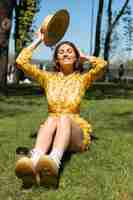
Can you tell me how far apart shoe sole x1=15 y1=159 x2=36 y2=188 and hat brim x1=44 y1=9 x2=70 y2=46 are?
246 centimetres

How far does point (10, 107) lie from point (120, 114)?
2785 millimetres

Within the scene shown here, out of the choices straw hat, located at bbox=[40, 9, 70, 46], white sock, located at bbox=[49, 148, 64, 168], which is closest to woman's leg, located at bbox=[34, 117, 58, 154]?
white sock, located at bbox=[49, 148, 64, 168]

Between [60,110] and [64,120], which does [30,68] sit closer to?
[60,110]

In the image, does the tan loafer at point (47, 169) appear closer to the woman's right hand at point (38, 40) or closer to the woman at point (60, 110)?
the woman at point (60, 110)

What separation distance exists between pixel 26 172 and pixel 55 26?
276 centimetres

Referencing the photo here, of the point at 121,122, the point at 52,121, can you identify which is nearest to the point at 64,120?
the point at 52,121

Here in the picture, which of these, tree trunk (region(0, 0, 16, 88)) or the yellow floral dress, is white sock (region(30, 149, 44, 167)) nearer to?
the yellow floral dress

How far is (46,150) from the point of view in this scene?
5.69 m

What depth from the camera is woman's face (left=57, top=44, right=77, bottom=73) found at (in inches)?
262

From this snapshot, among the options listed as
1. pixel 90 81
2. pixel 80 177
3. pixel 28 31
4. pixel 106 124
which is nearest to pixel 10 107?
pixel 106 124

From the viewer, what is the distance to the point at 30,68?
700cm

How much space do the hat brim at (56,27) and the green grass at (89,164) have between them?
56.8 inches

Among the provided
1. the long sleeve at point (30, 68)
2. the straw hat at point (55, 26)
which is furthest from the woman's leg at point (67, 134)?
the straw hat at point (55, 26)

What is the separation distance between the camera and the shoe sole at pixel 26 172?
5.25 m
